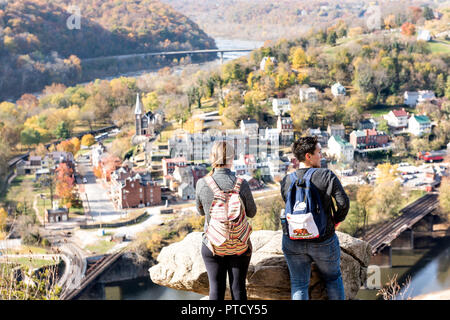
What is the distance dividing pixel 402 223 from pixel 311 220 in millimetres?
8328

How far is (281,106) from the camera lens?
14.9m

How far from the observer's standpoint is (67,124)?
616 inches

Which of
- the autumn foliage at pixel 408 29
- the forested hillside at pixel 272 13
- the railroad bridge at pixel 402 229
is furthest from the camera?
the forested hillside at pixel 272 13

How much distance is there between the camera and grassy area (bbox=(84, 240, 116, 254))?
8.62m

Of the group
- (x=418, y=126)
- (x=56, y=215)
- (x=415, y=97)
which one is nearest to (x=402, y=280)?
(x=56, y=215)

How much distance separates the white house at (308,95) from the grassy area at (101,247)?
8339mm

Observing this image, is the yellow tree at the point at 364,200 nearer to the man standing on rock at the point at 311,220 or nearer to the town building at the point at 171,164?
the town building at the point at 171,164

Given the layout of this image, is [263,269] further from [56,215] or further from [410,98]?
[410,98]

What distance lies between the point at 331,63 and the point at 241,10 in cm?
834

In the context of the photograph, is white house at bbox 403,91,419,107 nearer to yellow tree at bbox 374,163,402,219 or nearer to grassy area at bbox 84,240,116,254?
yellow tree at bbox 374,163,402,219

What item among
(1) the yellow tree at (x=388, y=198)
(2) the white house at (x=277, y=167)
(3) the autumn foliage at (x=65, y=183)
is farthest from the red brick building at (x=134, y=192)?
(1) the yellow tree at (x=388, y=198)

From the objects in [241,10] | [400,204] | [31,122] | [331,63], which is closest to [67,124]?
[31,122]

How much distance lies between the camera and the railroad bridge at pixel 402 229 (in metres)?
8.19
